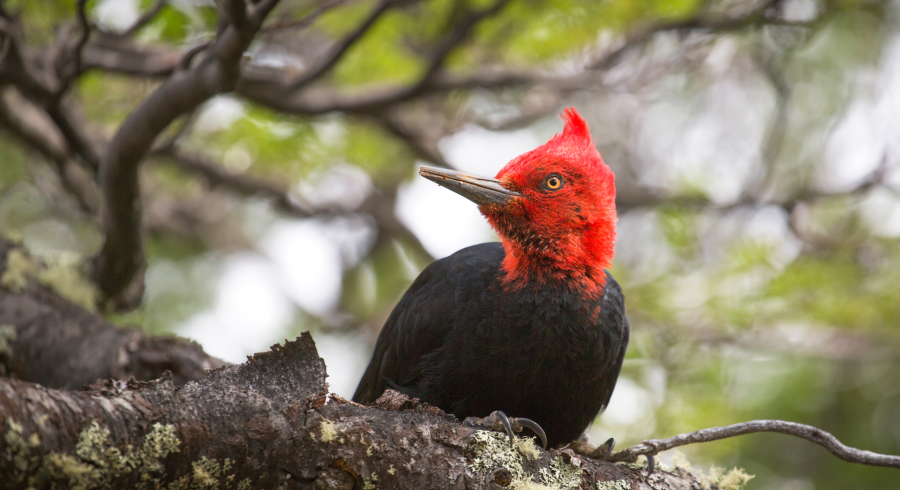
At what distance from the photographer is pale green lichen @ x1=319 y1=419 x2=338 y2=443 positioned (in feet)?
5.63

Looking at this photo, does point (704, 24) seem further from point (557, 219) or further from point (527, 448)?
point (527, 448)

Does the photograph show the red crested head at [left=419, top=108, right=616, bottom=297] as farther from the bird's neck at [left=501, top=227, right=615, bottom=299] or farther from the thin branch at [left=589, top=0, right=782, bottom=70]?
the thin branch at [left=589, top=0, right=782, bottom=70]


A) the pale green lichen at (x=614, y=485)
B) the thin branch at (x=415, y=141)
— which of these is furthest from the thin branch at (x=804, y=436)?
the thin branch at (x=415, y=141)

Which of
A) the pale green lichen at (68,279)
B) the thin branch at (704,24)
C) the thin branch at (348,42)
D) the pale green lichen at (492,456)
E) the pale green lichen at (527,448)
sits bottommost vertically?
the pale green lichen at (492,456)

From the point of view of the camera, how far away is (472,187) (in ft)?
8.87

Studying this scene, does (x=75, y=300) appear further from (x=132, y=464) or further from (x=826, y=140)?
(x=826, y=140)

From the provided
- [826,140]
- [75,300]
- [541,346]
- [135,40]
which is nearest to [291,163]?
[135,40]

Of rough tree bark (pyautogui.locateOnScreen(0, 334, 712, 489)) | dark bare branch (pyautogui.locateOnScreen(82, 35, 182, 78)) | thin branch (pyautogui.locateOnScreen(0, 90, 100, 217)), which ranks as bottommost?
rough tree bark (pyautogui.locateOnScreen(0, 334, 712, 489))

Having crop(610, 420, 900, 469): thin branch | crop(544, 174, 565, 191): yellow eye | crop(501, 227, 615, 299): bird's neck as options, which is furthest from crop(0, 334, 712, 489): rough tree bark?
crop(544, 174, 565, 191): yellow eye

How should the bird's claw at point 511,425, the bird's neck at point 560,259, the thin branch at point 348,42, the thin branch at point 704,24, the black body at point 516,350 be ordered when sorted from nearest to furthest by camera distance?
1. the bird's claw at point 511,425
2. the black body at point 516,350
3. the bird's neck at point 560,259
4. the thin branch at point 348,42
5. the thin branch at point 704,24

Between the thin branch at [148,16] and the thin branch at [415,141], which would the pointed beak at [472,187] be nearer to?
the thin branch at [148,16]

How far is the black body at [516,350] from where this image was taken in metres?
2.45

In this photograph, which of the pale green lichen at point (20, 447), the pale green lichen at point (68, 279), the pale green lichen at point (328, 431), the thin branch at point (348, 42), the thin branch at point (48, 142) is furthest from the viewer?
the thin branch at point (48, 142)

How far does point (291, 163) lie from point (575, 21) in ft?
7.46
